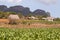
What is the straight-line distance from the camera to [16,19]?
53750 millimetres

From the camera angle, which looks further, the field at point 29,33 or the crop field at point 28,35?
the field at point 29,33

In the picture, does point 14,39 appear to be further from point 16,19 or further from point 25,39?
point 16,19

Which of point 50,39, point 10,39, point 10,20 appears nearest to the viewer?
point 10,39

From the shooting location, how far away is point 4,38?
1561 cm

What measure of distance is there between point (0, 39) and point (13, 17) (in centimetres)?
3812

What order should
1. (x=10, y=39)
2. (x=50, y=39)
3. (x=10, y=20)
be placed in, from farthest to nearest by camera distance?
(x=10, y=20)
(x=50, y=39)
(x=10, y=39)

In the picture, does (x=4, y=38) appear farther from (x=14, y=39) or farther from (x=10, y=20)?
(x=10, y=20)

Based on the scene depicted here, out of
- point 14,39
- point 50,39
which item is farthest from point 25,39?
point 50,39

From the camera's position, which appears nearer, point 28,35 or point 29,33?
point 28,35

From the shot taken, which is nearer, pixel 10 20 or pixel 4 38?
pixel 4 38

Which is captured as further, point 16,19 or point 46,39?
point 16,19

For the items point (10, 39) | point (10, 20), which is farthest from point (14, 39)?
point (10, 20)

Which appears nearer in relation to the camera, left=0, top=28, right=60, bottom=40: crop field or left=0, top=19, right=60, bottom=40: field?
left=0, top=28, right=60, bottom=40: crop field

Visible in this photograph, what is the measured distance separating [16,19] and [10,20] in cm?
139
